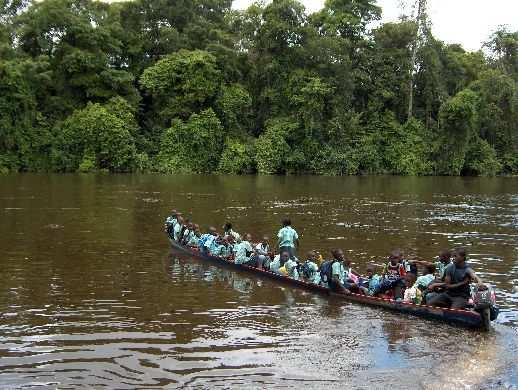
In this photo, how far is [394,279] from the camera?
1411cm

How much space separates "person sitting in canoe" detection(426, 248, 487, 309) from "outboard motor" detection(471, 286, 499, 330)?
426 millimetres

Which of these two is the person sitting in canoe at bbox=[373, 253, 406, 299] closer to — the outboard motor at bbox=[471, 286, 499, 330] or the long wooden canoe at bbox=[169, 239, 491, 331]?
the long wooden canoe at bbox=[169, 239, 491, 331]

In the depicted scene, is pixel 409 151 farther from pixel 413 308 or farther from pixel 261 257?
pixel 413 308

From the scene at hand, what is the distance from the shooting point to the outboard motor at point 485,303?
464 inches

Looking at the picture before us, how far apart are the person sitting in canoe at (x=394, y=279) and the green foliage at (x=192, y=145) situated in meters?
49.4

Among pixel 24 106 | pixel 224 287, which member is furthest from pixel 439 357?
pixel 24 106

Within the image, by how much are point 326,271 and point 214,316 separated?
133 inches

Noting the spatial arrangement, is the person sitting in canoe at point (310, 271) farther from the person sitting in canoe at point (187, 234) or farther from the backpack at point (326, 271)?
the person sitting in canoe at point (187, 234)

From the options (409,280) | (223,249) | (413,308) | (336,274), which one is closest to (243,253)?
(223,249)

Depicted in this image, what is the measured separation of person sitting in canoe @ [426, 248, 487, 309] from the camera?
490 inches

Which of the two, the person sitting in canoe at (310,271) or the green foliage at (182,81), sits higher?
the green foliage at (182,81)

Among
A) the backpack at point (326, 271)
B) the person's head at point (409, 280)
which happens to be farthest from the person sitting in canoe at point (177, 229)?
the person's head at point (409, 280)

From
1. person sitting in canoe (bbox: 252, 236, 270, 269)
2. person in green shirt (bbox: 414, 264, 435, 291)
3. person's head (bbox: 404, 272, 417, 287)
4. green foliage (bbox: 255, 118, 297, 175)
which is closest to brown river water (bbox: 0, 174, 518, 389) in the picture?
person sitting in canoe (bbox: 252, 236, 270, 269)

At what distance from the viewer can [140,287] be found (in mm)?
15594
